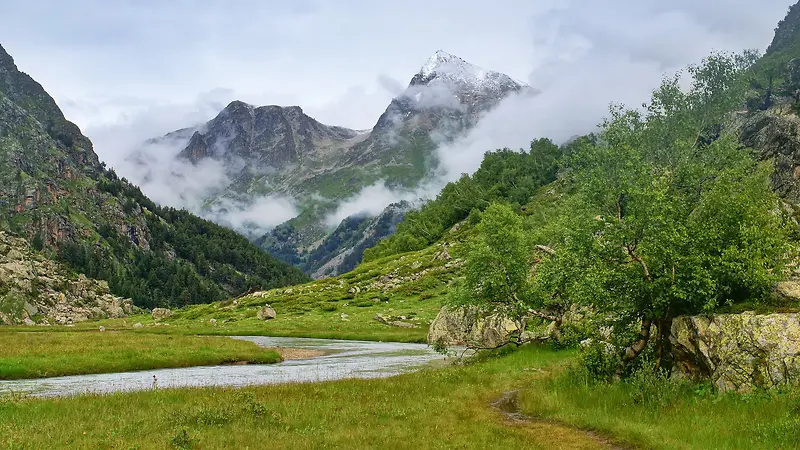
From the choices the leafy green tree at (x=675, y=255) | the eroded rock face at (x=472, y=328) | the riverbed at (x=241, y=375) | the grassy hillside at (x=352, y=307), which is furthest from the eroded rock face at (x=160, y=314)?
the leafy green tree at (x=675, y=255)

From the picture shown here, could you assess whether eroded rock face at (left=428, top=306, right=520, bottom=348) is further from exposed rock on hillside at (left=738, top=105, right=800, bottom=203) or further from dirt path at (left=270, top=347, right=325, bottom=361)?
exposed rock on hillside at (left=738, top=105, right=800, bottom=203)

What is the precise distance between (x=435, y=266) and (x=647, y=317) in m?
119

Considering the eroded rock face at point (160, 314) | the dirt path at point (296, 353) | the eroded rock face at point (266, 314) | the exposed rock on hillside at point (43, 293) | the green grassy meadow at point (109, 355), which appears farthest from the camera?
the eroded rock face at point (160, 314)

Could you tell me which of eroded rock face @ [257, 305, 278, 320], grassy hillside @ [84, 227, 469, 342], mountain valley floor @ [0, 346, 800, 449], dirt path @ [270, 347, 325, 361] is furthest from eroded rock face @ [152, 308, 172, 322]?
mountain valley floor @ [0, 346, 800, 449]

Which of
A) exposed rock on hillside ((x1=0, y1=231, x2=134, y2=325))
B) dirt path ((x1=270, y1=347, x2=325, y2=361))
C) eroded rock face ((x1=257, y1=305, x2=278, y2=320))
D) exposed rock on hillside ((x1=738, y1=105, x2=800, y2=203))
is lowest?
dirt path ((x1=270, y1=347, x2=325, y2=361))

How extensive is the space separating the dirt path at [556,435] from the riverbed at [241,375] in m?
14.9

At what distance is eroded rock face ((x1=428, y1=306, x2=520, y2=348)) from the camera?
5131 cm

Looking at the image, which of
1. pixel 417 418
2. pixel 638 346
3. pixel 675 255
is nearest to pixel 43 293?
pixel 417 418

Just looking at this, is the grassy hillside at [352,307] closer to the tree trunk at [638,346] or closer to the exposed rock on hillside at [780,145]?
the exposed rock on hillside at [780,145]

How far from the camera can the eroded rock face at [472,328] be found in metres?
51.3

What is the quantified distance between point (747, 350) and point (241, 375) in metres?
33.4

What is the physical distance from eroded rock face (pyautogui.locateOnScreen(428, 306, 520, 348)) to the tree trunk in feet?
60.4

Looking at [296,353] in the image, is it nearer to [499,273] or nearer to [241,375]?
[241,375]

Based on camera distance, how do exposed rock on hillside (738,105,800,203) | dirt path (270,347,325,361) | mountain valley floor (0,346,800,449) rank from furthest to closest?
exposed rock on hillside (738,105,800,203) → dirt path (270,347,325,361) → mountain valley floor (0,346,800,449)
